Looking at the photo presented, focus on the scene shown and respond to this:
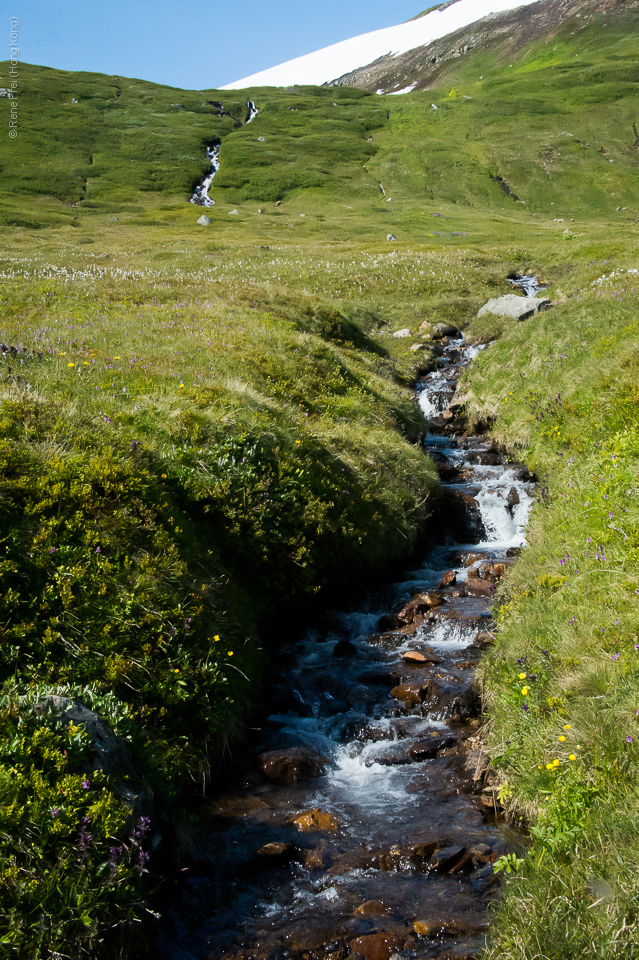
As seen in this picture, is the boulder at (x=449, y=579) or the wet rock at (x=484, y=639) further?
the boulder at (x=449, y=579)

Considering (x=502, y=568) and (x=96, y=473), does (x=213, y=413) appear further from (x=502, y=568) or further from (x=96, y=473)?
(x=502, y=568)

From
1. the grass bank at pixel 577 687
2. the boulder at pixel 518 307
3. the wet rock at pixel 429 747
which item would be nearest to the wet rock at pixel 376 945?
the grass bank at pixel 577 687

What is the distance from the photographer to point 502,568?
1266 cm

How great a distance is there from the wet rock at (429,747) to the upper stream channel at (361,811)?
14mm

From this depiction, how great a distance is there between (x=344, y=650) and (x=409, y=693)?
5.50ft

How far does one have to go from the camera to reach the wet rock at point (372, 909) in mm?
5500

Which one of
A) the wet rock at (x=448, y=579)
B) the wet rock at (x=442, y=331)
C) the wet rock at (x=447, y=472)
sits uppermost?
the wet rock at (x=442, y=331)

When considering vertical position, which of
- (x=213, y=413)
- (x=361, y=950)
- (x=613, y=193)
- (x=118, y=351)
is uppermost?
(x=613, y=193)

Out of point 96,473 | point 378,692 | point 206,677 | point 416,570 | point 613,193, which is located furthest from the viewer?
point 613,193

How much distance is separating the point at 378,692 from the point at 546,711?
10.00 feet

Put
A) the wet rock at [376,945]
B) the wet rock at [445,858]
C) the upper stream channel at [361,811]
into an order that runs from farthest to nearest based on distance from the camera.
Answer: the wet rock at [445,858]
the upper stream channel at [361,811]
the wet rock at [376,945]

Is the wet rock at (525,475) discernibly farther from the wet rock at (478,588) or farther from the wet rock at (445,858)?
the wet rock at (445,858)

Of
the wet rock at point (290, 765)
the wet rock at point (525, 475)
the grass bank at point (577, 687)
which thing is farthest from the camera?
the wet rock at point (525, 475)

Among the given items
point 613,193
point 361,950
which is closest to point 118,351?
point 361,950
